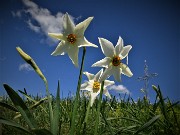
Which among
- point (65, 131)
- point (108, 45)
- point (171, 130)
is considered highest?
point (108, 45)

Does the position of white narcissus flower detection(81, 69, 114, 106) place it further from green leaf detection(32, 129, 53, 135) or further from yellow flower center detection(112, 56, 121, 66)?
green leaf detection(32, 129, 53, 135)

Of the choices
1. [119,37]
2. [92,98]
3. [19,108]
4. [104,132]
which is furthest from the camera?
[104,132]

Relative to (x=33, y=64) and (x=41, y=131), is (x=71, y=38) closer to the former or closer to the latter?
(x=33, y=64)

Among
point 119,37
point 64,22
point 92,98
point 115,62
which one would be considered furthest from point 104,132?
point 64,22

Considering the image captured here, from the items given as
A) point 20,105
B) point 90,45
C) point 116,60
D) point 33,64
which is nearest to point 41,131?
point 20,105

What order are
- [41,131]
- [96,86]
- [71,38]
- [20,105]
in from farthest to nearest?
[96,86]
[71,38]
[20,105]
[41,131]

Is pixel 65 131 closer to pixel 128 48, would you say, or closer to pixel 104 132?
pixel 104 132

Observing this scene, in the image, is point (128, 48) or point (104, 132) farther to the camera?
point (104, 132)
